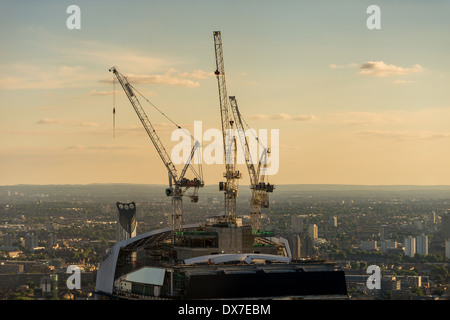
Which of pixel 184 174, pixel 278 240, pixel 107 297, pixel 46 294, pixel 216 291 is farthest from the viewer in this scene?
pixel 46 294

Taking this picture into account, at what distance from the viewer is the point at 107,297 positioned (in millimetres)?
93125

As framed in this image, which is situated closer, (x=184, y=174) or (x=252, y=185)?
(x=184, y=174)

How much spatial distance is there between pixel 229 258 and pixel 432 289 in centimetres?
10649

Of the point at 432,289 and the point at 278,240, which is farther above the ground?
the point at 278,240

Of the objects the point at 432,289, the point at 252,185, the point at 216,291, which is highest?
the point at 252,185
